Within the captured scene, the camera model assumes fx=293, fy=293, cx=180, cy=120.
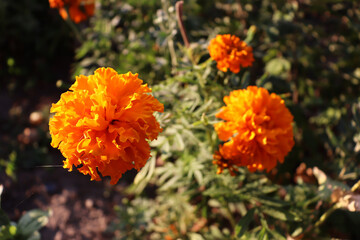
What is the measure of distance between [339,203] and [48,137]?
2.70 meters

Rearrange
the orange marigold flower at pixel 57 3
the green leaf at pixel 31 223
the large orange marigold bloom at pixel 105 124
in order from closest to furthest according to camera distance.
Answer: the large orange marigold bloom at pixel 105 124
the green leaf at pixel 31 223
the orange marigold flower at pixel 57 3

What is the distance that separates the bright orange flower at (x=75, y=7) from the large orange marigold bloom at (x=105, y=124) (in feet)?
4.29

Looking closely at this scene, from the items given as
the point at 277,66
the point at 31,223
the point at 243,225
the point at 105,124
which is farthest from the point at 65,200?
the point at 277,66

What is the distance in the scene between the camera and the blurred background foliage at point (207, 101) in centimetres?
164

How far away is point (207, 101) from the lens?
160cm

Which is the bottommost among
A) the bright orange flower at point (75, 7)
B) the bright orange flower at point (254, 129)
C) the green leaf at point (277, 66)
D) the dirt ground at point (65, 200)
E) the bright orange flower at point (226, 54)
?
the dirt ground at point (65, 200)

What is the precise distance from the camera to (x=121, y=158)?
1.14 m

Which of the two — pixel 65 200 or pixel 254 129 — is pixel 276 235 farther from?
pixel 65 200

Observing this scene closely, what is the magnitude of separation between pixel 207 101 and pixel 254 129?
0.38 metres

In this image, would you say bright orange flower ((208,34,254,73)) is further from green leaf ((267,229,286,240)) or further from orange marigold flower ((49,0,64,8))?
orange marigold flower ((49,0,64,8))

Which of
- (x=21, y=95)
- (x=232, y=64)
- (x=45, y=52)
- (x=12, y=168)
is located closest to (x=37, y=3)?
(x=45, y=52)

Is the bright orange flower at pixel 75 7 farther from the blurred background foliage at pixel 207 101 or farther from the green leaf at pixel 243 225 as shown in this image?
the green leaf at pixel 243 225

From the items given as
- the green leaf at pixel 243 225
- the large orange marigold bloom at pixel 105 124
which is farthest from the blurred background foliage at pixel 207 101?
the large orange marigold bloom at pixel 105 124

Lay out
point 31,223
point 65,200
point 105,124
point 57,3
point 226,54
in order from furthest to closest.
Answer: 1. point 65,200
2. point 57,3
3. point 31,223
4. point 226,54
5. point 105,124
